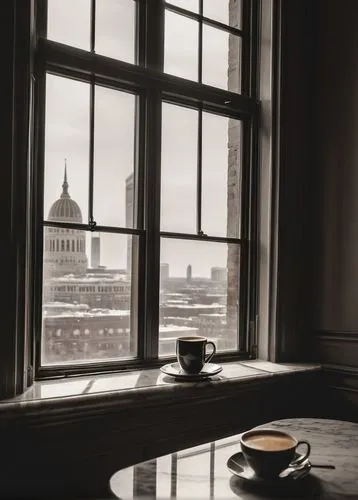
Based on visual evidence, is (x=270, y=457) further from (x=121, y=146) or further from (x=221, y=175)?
(x=221, y=175)

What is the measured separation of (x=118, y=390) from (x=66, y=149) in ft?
2.68

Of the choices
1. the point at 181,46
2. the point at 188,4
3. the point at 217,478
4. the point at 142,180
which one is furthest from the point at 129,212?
the point at 217,478


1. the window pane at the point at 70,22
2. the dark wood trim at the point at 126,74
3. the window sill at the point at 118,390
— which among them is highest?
the window pane at the point at 70,22

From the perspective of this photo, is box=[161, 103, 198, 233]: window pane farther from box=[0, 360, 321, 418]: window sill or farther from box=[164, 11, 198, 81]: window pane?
Answer: box=[0, 360, 321, 418]: window sill

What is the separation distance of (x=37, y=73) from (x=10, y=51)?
0.68 ft

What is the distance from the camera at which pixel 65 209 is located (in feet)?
5.82

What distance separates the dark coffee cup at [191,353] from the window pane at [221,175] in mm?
599

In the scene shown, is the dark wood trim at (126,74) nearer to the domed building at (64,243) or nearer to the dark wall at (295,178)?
the dark wall at (295,178)

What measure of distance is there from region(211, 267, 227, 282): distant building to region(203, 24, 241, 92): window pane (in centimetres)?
75

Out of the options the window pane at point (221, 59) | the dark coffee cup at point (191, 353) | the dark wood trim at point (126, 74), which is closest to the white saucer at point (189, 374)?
the dark coffee cup at point (191, 353)

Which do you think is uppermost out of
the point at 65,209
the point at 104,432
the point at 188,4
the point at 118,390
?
the point at 188,4

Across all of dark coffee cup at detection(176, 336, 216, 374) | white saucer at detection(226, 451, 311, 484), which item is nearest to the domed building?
dark coffee cup at detection(176, 336, 216, 374)

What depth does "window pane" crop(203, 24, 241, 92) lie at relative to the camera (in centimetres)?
213

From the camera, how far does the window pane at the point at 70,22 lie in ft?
5.78
